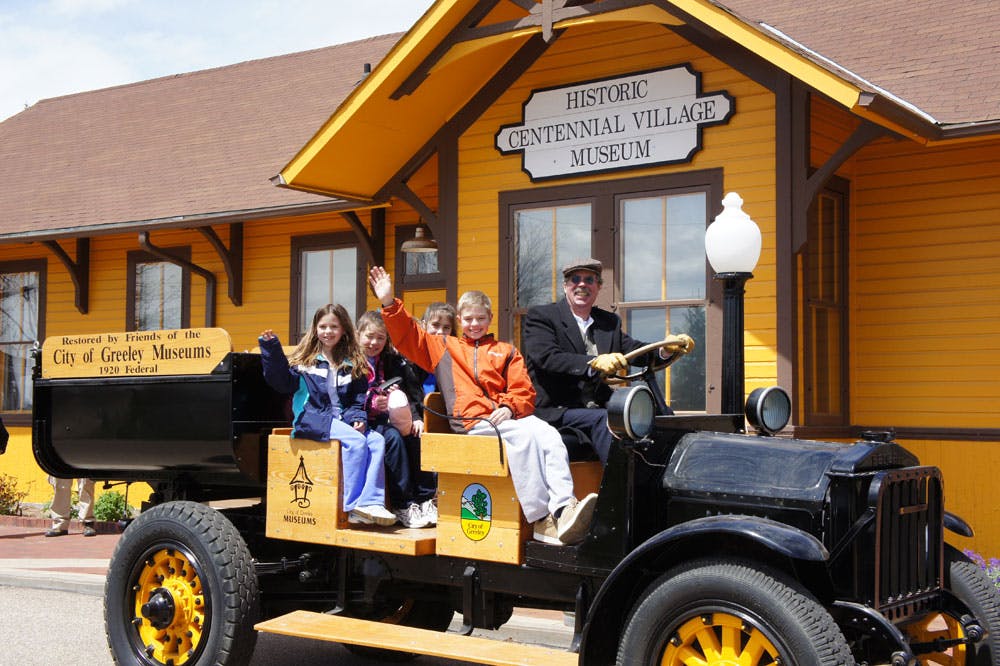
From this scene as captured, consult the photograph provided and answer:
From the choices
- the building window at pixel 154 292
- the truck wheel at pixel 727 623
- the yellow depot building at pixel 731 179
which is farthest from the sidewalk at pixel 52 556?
the truck wheel at pixel 727 623

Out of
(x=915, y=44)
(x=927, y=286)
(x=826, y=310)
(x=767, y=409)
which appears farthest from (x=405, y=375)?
(x=915, y=44)

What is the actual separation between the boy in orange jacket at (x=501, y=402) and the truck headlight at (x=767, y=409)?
2.94 feet

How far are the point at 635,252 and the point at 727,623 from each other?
19.8ft

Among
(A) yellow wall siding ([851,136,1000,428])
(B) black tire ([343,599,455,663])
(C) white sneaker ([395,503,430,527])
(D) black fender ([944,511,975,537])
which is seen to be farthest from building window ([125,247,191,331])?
(D) black fender ([944,511,975,537])

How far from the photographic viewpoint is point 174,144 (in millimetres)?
15555

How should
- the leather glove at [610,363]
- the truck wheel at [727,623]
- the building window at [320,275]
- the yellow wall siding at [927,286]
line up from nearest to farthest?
the truck wheel at [727,623]
the leather glove at [610,363]
the yellow wall siding at [927,286]
the building window at [320,275]

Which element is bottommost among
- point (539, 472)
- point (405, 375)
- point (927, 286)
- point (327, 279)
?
point (539, 472)

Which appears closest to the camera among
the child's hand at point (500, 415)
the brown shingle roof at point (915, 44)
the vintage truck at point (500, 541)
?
the vintage truck at point (500, 541)

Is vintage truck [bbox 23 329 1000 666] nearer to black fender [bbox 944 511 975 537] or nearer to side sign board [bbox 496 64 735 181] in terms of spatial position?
black fender [bbox 944 511 975 537]

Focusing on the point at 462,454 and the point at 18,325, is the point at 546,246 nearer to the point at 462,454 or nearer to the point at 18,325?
the point at 462,454

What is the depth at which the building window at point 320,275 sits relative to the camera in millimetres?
13172

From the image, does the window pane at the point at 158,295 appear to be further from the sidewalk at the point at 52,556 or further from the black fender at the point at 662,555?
the black fender at the point at 662,555

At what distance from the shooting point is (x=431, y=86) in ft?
34.3

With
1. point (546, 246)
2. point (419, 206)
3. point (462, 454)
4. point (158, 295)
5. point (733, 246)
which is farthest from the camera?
point (158, 295)
